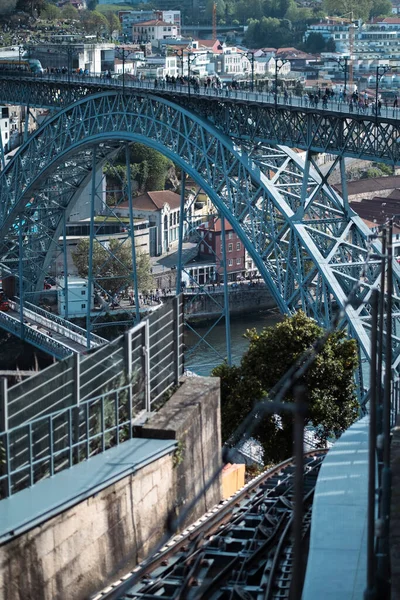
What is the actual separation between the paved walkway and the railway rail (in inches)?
11.1

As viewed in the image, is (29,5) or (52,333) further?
(29,5)

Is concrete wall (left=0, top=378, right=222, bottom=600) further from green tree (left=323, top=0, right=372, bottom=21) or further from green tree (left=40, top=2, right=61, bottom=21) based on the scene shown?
green tree (left=323, top=0, right=372, bottom=21)

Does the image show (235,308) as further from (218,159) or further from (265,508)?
(265,508)

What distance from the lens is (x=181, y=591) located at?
309 inches

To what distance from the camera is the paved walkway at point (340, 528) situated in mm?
7512

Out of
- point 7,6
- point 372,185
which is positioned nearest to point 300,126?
point 372,185

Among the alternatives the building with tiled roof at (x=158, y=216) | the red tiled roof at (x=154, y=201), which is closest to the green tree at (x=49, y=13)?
the red tiled roof at (x=154, y=201)

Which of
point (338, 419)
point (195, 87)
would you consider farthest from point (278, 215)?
point (338, 419)

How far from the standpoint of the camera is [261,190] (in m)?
20.5

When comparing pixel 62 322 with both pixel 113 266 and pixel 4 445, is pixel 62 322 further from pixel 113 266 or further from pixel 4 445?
pixel 4 445

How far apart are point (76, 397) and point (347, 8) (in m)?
90.8

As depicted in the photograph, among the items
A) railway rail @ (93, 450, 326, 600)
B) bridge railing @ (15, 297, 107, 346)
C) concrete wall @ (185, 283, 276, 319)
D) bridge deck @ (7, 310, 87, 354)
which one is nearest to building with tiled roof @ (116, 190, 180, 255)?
concrete wall @ (185, 283, 276, 319)

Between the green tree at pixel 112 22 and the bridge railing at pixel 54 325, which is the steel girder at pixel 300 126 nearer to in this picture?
the bridge railing at pixel 54 325

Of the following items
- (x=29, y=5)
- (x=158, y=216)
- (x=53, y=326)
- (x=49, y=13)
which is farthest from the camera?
(x=49, y=13)
